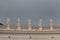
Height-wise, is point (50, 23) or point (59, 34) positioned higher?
point (50, 23)

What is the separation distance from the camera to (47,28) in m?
21.6

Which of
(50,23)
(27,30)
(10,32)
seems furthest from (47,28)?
(10,32)

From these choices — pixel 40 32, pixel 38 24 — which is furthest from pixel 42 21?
pixel 40 32

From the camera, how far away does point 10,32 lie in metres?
20.7

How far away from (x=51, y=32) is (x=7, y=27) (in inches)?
234

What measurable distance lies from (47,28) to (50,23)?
0.82 metres

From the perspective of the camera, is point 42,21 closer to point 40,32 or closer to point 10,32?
Result: point 40,32

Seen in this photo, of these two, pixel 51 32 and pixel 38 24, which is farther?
pixel 38 24
